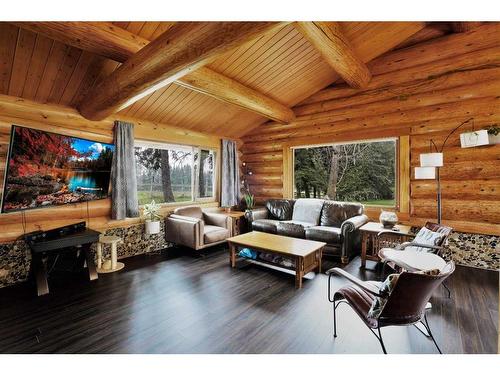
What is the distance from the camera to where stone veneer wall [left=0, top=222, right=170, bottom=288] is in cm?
291

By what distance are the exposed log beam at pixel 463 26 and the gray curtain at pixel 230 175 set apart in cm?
417

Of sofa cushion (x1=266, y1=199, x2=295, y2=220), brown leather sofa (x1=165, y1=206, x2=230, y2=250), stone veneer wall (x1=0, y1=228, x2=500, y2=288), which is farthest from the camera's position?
sofa cushion (x1=266, y1=199, x2=295, y2=220)

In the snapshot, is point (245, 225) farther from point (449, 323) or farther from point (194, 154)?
point (449, 323)

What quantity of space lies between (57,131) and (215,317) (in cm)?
319

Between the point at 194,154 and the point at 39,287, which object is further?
the point at 194,154

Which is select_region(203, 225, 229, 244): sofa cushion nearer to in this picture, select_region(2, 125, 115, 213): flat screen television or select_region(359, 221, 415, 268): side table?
select_region(2, 125, 115, 213): flat screen television

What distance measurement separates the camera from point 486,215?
3371mm

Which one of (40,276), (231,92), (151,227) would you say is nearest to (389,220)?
(231,92)

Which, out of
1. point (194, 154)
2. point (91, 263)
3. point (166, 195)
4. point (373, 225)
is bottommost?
point (91, 263)

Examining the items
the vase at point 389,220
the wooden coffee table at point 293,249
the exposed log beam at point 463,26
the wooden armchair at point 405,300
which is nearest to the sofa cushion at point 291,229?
the wooden coffee table at point 293,249

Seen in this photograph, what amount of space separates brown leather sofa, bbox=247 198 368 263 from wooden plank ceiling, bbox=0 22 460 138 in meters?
2.09

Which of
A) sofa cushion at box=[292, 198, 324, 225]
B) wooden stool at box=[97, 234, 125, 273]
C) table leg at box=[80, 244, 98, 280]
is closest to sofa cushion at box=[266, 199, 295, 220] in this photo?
sofa cushion at box=[292, 198, 324, 225]
